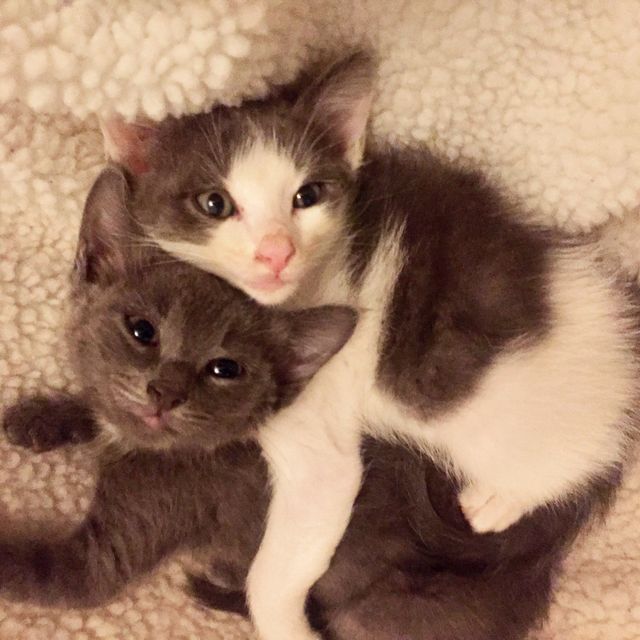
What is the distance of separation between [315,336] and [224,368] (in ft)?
0.41

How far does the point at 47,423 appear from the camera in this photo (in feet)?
4.00

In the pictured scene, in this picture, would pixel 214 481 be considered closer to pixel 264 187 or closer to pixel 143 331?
pixel 143 331

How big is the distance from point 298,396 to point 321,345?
84mm

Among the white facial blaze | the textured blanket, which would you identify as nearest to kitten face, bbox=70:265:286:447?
the white facial blaze

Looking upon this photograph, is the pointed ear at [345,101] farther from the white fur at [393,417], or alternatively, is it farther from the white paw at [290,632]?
the white paw at [290,632]

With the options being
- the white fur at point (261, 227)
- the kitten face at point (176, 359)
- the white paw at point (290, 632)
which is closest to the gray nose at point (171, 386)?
the kitten face at point (176, 359)

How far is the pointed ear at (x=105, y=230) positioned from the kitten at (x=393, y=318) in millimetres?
31

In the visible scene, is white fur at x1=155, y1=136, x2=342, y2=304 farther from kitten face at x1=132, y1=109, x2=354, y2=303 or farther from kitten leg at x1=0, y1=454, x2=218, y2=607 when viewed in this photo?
kitten leg at x1=0, y1=454, x2=218, y2=607

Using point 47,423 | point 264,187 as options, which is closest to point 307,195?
point 264,187

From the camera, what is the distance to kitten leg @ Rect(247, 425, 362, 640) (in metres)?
1.08

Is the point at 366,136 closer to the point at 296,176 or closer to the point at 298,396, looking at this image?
the point at 296,176

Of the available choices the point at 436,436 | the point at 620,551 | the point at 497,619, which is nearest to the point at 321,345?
the point at 436,436

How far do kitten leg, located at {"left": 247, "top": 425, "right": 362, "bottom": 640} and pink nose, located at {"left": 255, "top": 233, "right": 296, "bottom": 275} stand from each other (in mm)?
253

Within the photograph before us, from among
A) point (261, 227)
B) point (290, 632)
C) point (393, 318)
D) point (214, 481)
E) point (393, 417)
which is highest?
point (261, 227)
